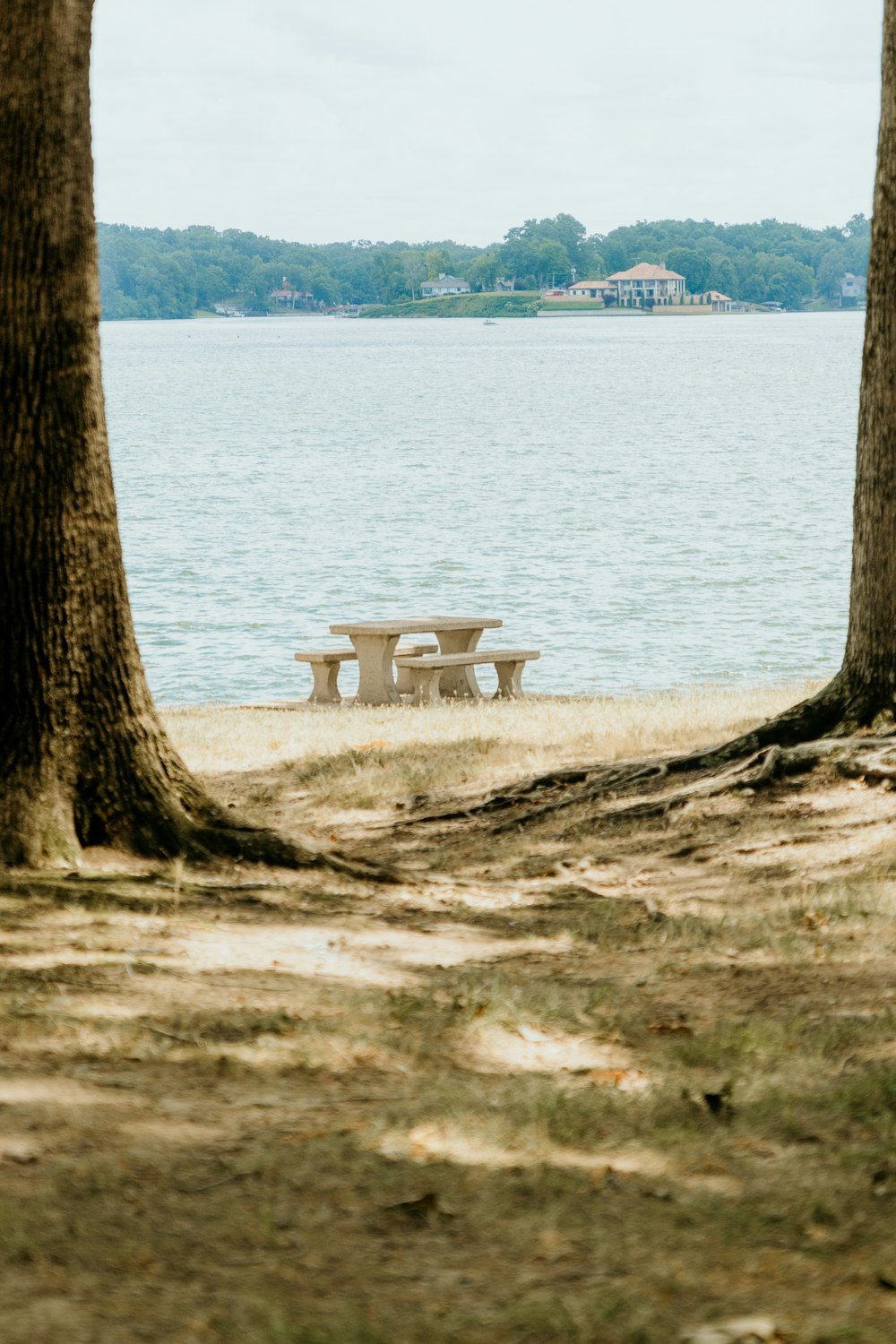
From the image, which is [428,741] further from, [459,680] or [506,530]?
[506,530]

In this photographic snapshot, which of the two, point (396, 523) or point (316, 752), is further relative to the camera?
point (396, 523)

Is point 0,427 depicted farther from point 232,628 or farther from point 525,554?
point 525,554

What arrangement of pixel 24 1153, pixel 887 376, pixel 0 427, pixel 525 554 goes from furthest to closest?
pixel 525 554 < pixel 887 376 < pixel 0 427 < pixel 24 1153

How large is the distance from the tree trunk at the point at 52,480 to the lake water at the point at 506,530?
16.2 meters

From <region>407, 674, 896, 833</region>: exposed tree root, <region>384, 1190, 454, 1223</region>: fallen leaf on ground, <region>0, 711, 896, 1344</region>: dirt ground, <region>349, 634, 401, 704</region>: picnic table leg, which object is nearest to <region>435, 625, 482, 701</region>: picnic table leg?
<region>349, 634, 401, 704</region>: picnic table leg

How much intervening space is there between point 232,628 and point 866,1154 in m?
26.4

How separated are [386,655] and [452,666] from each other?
846 mm

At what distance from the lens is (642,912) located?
20.6ft

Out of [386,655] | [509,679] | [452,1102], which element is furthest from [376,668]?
[452,1102]

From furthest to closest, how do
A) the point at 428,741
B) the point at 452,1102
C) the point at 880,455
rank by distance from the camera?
the point at 428,741 < the point at 880,455 < the point at 452,1102

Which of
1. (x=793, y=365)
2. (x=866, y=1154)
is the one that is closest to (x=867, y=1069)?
(x=866, y=1154)

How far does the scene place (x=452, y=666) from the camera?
15.6 meters

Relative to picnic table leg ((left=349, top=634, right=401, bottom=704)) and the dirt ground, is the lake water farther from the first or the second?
the dirt ground

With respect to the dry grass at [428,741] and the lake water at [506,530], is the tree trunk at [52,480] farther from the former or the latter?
the lake water at [506,530]
